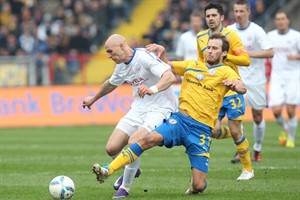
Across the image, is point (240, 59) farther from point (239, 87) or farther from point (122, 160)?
point (122, 160)

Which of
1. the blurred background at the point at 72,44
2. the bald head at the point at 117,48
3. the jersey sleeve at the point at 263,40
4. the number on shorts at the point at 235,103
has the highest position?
the bald head at the point at 117,48

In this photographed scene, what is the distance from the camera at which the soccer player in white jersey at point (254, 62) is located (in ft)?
44.5

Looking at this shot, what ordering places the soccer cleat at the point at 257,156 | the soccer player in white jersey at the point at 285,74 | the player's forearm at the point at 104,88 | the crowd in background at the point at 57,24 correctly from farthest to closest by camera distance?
1. the crowd in background at the point at 57,24
2. the soccer player in white jersey at the point at 285,74
3. the soccer cleat at the point at 257,156
4. the player's forearm at the point at 104,88

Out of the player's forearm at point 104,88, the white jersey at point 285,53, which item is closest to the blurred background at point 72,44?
the white jersey at point 285,53

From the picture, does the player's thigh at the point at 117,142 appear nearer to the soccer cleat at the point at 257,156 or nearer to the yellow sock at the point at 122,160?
the yellow sock at the point at 122,160

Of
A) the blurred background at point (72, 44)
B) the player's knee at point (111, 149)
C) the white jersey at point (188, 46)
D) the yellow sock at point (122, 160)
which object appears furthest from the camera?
the blurred background at point (72, 44)

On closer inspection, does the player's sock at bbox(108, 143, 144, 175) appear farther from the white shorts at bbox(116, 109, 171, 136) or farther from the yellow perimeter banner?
the yellow perimeter banner

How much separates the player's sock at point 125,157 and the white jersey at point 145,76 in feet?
2.88

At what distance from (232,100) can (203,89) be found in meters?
1.96

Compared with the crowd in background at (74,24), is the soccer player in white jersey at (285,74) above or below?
above

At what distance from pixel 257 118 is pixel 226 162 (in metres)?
1.02

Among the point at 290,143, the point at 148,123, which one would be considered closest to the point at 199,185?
the point at 148,123

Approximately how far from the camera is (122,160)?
9.43m

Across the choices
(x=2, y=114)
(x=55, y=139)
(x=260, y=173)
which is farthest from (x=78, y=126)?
(x=260, y=173)
